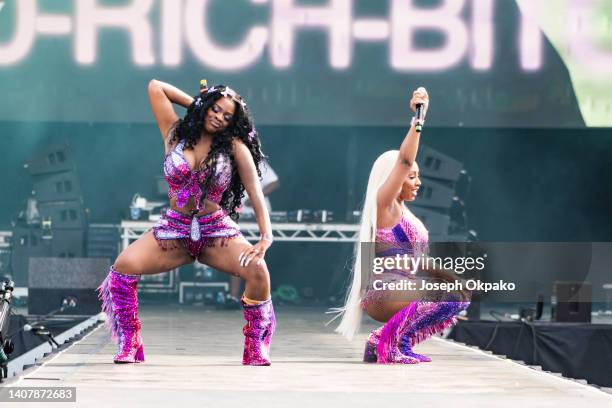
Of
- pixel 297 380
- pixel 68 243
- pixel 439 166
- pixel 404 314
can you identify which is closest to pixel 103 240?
pixel 68 243

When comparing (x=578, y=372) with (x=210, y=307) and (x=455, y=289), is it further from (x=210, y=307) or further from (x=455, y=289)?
(x=210, y=307)

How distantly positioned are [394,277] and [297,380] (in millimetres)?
1101

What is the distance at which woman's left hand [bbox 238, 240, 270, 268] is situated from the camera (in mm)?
5047

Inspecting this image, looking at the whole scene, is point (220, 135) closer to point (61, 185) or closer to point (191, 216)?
point (191, 216)

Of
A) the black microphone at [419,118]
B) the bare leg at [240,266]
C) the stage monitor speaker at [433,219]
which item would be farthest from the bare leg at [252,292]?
the stage monitor speaker at [433,219]

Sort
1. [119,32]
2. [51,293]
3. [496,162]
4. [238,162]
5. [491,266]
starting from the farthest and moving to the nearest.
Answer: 1. [496,162]
2. [491,266]
3. [119,32]
4. [51,293]
5. [238,162]

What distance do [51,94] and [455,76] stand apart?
4.86 m

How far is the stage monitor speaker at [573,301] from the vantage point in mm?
10031

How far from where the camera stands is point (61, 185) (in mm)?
14031

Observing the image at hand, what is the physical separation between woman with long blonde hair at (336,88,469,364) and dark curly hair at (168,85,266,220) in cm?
67

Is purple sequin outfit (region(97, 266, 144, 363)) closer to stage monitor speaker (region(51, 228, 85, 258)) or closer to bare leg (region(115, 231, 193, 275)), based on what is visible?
bare leg (region(115, 231, 193, 275))

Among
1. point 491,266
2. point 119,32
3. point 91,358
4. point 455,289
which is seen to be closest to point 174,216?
point 91,358

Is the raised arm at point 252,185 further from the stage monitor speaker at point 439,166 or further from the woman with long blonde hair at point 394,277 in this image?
the stage monitor speaker at point 439,166

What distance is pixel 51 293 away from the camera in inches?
404
